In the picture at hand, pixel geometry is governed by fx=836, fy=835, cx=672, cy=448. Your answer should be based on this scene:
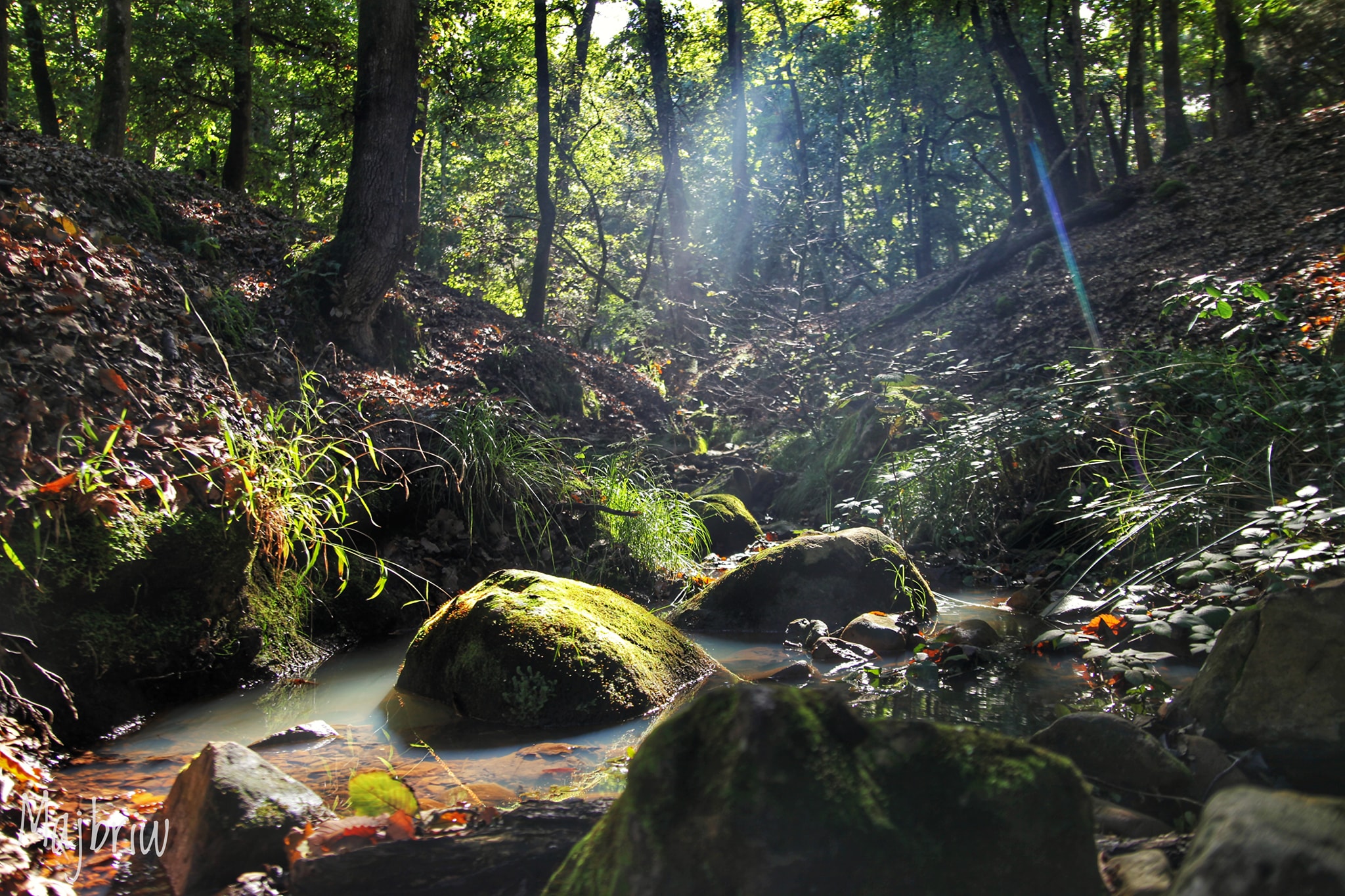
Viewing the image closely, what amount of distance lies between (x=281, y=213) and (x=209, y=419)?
7215 mm

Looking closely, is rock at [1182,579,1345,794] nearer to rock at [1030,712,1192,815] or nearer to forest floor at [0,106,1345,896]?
rock at [1030,712,1192,815]

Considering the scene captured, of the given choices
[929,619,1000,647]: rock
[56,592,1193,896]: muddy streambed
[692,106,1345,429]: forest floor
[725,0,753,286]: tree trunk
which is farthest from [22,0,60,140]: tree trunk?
[929,619,1000,647]: rock

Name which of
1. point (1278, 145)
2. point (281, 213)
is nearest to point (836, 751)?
point (281, 213)

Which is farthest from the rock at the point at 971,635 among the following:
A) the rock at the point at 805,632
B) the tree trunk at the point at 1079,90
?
the tree trunk at the point at 1079,90

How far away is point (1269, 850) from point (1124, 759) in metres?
1.42

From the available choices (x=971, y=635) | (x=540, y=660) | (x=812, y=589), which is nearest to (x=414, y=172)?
(x=812, y=589)

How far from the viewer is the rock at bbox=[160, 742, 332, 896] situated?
239cm

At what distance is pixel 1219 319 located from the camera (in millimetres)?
7426

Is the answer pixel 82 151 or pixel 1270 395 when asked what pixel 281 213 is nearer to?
pixel 82 151

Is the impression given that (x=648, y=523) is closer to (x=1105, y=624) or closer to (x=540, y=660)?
(x=540, y=660)

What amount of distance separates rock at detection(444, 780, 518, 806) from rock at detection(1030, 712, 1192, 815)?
6.20 feet

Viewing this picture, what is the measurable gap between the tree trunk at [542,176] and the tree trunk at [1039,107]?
26.8 feet

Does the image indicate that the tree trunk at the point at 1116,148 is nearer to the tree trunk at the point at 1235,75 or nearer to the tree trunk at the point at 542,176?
the tree trunk at the point at 1235,75

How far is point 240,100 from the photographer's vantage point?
13.1 metres
